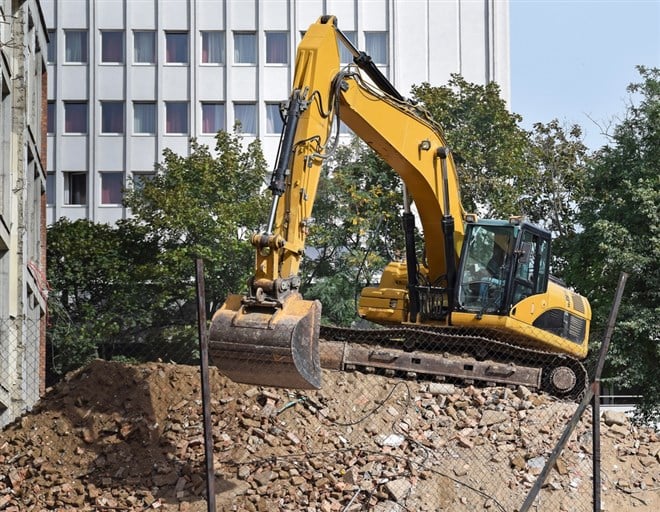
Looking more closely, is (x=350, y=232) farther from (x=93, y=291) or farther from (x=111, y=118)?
(x=111, y=118)

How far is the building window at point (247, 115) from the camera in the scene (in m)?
46.4

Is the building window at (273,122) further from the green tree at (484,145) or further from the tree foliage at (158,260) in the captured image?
the green tree at (484,145)

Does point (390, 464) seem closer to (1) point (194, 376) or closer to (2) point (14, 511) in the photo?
(1) point (194, 376)

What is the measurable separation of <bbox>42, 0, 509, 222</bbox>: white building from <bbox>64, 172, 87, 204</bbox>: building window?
4 centimetres

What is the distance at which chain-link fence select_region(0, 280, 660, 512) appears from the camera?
1187cm

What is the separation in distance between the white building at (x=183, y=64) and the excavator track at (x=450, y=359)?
31.6m

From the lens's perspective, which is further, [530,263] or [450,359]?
[530,263]

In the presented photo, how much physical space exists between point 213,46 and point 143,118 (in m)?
4.29

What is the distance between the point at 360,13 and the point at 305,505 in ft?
123

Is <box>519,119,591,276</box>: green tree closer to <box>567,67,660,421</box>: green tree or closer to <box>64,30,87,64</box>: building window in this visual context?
<box>567,67,660,421</box>: green tree

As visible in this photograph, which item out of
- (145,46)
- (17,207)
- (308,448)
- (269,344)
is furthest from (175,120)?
(269,344)

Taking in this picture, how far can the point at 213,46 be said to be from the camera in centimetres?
4666

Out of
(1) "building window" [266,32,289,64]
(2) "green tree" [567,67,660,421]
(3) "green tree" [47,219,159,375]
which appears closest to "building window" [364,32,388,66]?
(1) "building window" [266,32,289,64]

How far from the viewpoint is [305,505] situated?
37.7 ft
